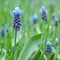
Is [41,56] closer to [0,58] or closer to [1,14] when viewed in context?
[0,58]

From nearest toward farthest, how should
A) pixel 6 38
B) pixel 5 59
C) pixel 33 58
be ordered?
pixel 5 59 < pixel 33 58 < pixel 6 38

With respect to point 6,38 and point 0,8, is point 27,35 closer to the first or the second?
point 6,38

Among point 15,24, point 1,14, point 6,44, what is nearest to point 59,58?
point 6,44

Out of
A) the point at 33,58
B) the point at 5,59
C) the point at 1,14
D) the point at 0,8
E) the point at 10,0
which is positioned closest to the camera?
the point at 5,59

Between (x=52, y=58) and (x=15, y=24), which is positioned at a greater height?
(x=15, y=24)

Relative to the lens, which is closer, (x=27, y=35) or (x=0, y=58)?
(x=0, y=58)

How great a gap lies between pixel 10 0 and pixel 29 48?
3636 mm

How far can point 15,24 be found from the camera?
1.75 metres

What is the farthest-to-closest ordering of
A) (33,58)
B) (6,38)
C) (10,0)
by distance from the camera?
1. (10,0)
2. (6,38)
3. (33,58)

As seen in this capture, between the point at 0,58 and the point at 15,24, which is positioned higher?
the point at 15,24

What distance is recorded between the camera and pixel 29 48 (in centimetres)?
199

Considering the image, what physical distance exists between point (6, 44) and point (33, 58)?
1.17 ft

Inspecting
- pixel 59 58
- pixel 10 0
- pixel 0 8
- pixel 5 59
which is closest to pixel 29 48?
pixel 5 59

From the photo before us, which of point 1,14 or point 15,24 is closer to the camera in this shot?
point 15,24
